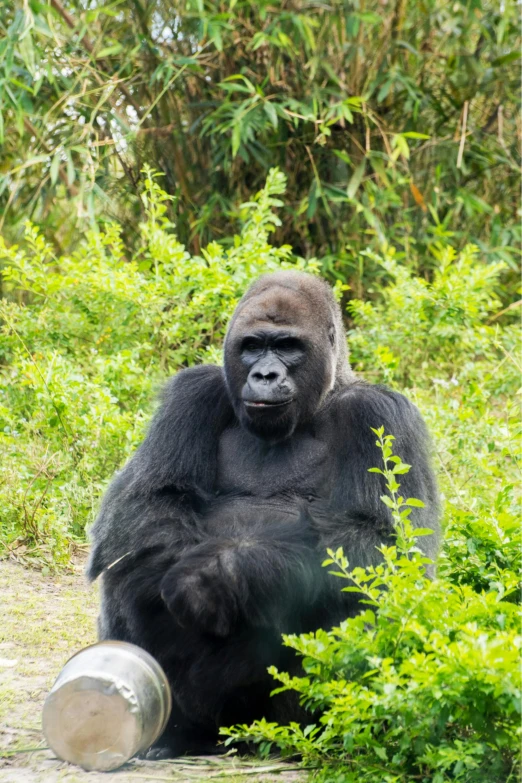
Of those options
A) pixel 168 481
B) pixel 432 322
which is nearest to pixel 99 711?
pixel 168 481

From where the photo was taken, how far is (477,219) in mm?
9281

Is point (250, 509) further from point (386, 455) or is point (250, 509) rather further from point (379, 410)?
point (386, 455)

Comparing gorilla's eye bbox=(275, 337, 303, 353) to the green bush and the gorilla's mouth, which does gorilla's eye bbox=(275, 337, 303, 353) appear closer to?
the gorilla's mouth

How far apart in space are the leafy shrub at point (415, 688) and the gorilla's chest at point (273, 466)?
0.86m

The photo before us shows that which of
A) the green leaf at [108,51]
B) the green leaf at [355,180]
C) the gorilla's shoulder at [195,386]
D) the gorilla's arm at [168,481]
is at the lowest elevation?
the gorilla's arm at [168,481]

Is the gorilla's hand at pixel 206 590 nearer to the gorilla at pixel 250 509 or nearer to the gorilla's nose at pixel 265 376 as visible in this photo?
the gorilla at pixel 250 509

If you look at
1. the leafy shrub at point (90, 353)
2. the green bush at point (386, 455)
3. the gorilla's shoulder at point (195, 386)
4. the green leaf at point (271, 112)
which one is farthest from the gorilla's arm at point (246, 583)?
the green leaf at point (271, 112)

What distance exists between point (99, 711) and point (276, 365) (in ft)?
4.40

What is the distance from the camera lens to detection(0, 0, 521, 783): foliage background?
8.85ft

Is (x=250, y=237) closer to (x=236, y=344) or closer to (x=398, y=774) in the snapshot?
(x=236, y=344)

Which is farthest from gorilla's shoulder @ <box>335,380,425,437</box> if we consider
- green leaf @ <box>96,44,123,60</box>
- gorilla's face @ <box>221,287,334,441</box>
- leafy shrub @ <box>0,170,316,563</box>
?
green leaf @ <box>96,44,123,60</box>

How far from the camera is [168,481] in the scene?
12.2 feet

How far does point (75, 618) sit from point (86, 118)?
15.0 ft

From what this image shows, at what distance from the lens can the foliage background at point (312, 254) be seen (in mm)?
2697
